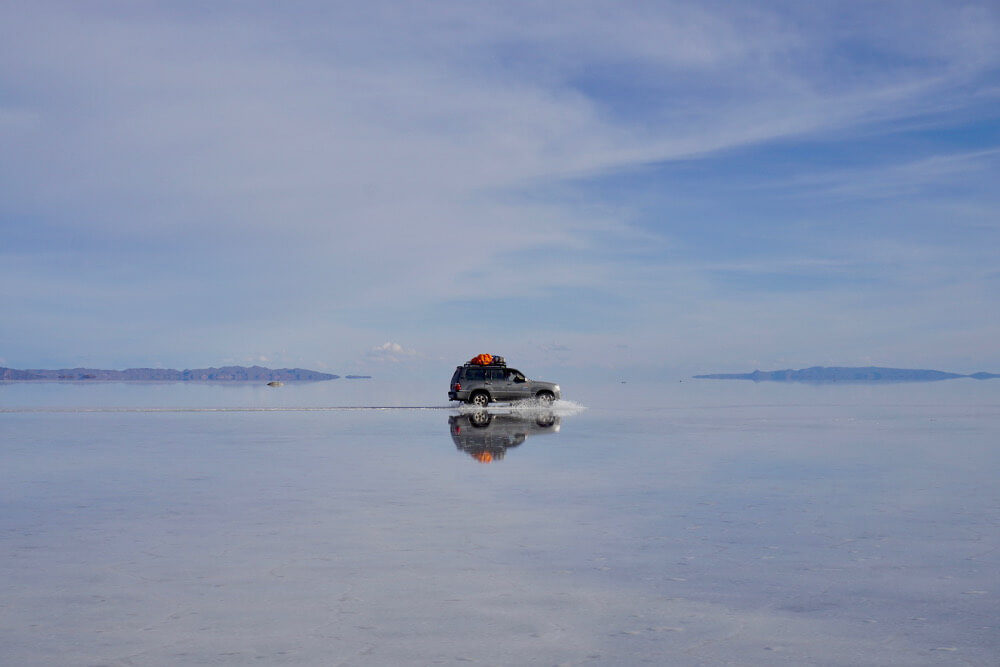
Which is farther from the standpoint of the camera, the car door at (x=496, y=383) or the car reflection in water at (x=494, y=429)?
the car door at (x=496, y=383)

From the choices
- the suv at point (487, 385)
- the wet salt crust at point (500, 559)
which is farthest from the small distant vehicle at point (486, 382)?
the wet salt crust at point (500, 559)

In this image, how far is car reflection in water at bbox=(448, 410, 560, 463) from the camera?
854 inches

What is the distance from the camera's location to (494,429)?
29.1 metres

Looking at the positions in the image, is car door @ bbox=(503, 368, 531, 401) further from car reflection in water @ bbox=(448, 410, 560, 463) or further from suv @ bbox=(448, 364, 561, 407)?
car reflection in water @ bbox=(448, 410, 560, 463)

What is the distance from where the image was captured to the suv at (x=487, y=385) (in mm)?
42938

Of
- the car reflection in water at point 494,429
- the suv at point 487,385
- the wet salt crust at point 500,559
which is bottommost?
the wet salt crust at point 500,559

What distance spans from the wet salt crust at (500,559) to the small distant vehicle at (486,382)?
74.4ft

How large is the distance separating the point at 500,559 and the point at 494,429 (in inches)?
772

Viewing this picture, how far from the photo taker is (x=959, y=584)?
8.36 metres

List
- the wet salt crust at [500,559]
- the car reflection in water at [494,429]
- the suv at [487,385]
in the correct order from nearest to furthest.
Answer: the wet salt crust at [500,559], the car reflection in water at [494,429], the suv at [487,385]

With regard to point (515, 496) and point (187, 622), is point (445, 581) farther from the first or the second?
point (515, 496)

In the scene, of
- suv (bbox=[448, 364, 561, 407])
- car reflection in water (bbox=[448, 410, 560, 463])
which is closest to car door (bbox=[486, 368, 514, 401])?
suv (bbox=[448, 364, 561, 407])

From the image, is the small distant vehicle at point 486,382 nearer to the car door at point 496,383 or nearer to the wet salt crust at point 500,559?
the car door at point 496,383

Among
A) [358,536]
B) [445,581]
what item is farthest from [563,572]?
[358,536]
